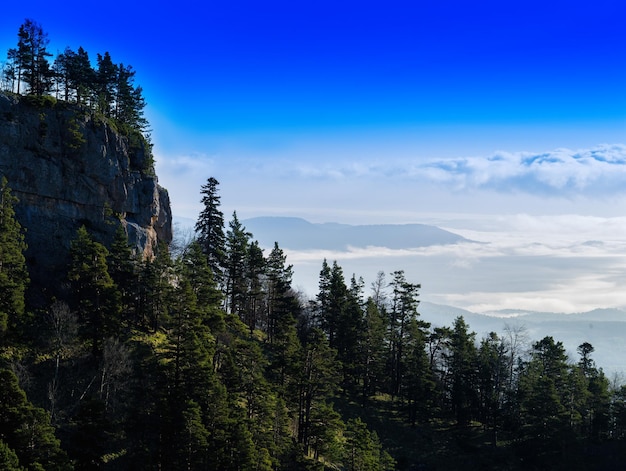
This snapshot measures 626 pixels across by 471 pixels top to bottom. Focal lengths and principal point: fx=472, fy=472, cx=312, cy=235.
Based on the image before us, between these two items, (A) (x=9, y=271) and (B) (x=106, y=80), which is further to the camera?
(B) (x=106, y=80)

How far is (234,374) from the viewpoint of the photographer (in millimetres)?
40094

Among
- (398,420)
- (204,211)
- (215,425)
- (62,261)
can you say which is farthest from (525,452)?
(62,261)

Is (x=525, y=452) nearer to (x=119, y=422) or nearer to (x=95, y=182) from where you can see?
(x=119, y=422)

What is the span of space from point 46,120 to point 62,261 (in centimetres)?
1733

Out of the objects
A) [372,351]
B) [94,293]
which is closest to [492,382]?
[372,351]

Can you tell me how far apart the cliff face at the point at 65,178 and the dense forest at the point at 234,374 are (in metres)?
3.59

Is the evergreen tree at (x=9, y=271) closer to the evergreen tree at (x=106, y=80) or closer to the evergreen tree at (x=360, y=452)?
the evergreen tree at (x=106, y=80)

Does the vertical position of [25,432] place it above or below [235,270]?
below

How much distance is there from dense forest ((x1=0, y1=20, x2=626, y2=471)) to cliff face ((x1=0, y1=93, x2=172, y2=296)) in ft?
11.8

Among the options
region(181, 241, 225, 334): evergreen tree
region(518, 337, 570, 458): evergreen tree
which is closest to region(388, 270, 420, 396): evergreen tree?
region(518, 337, 570, 458): evergreen tree

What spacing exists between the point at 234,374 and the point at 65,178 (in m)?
33.7

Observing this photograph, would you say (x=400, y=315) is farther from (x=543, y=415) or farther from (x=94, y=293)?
(x=94, y=293)

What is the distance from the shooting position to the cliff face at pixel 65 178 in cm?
5266

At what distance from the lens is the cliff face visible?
52.7 metres
